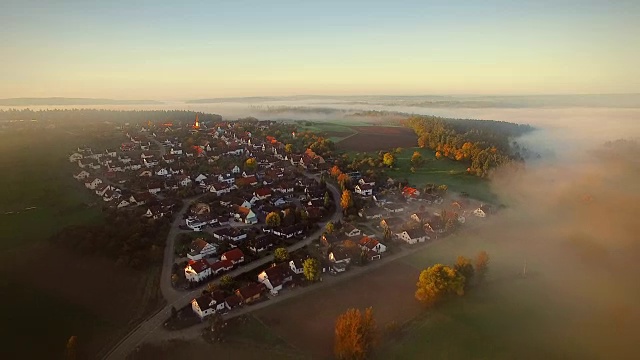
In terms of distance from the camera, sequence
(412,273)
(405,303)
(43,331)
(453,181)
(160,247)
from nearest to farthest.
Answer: (43,331) < (405,303) < (412,273) < (160,247) < (453,181)

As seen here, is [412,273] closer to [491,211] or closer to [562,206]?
[491,211]

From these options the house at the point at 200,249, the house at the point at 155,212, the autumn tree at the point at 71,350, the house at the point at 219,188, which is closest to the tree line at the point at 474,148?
the house at the point at 219,188

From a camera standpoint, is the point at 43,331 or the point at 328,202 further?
the point at 328,202

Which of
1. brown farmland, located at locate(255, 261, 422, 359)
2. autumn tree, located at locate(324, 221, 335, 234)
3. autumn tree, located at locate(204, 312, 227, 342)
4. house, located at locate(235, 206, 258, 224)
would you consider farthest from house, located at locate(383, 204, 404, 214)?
autumn tree, located at locate(204, 312, 227, 342)

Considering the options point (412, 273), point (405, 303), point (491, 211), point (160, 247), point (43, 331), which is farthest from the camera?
point (491, 211)

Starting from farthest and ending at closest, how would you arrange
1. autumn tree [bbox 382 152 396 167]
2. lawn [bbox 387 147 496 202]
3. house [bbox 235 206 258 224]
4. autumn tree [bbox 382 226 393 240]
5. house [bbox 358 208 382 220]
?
autumn tree [bbox 382 152 396 167]
lawn [bbox 387 147 496 202]
house [bbox 358 208 382 220]
house [bbox 235 206 258 224]
autumn tree [bbox 382 226 393 240]

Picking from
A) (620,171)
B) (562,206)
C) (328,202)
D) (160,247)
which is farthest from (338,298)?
(620,171)

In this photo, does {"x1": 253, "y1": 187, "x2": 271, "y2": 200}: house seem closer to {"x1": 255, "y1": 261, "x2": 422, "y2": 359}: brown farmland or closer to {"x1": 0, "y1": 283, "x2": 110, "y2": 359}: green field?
{"x1": 255, "y1": 261, "x2": 422, "y2": 359}: brown farmland

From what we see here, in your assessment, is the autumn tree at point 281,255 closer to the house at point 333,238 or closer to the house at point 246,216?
the house at point 333,238
